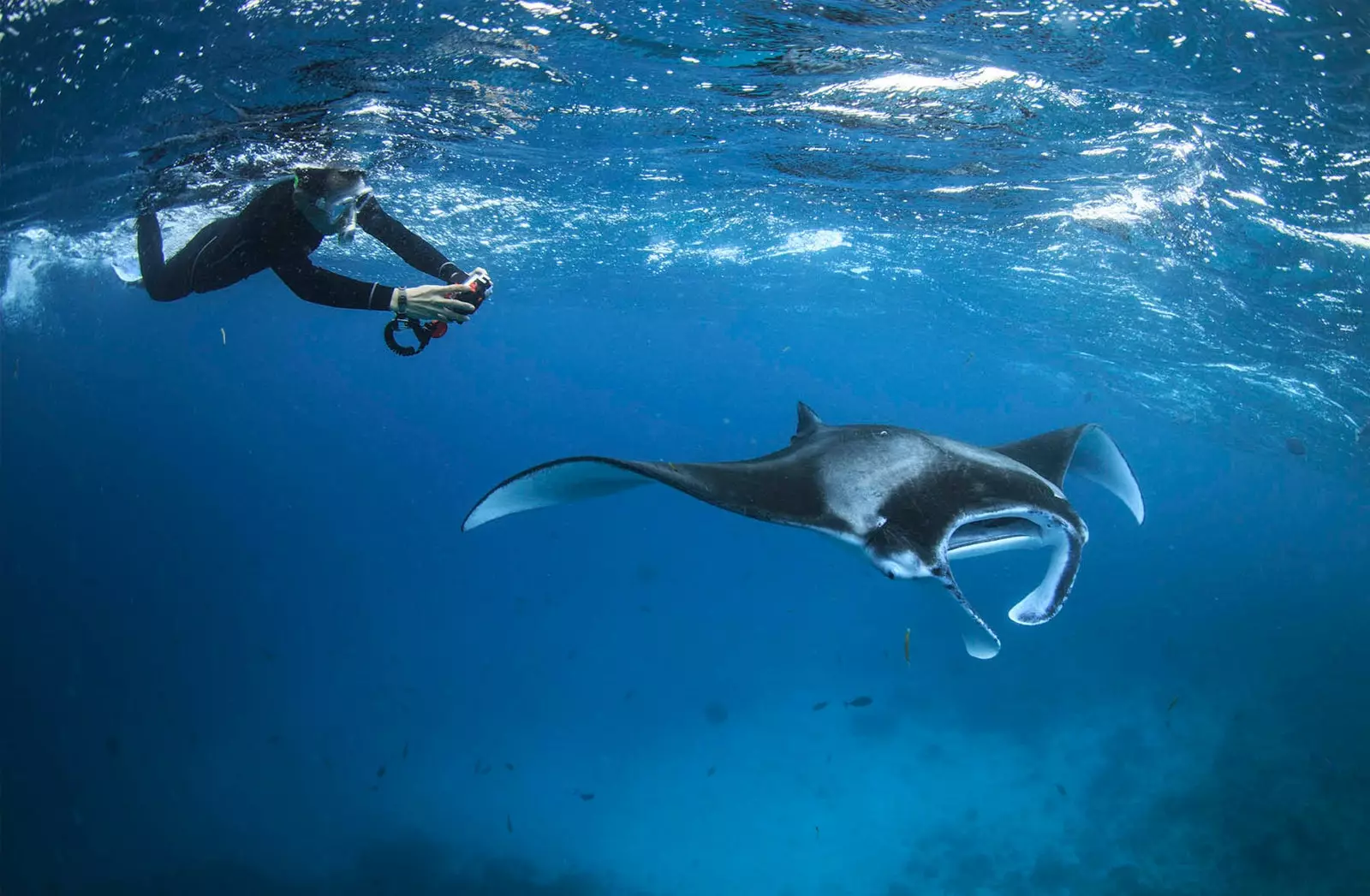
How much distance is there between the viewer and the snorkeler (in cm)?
532

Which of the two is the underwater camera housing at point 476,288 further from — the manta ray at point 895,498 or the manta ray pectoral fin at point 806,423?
the manta ray pectoral fin at point 806,423

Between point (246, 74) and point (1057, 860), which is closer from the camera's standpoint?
point (246, 74)

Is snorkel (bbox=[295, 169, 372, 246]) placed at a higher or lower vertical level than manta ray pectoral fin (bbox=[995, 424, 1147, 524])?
higher

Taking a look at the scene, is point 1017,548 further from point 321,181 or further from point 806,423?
point 321,181

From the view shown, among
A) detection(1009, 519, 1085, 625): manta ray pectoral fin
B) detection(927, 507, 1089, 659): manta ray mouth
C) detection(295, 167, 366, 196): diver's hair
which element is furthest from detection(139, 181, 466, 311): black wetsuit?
detection(1009, 519, 1085, 625): manta ray pectoral fin

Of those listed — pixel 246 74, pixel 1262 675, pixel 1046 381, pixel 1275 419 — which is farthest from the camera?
pixel 1046 381

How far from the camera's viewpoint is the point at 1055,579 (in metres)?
3.46

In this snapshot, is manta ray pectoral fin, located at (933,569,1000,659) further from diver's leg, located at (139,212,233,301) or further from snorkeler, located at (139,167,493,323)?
diver's leg, located at (139,212,233,301)

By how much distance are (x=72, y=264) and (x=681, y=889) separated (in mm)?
28242

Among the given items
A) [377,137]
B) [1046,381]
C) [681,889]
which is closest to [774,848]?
[681,889]

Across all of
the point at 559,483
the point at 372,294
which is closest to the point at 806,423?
the point at 559,483

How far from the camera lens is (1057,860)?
35.6 ft

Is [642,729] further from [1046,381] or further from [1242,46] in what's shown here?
[1046,381]

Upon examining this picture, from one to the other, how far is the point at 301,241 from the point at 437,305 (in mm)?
2628
